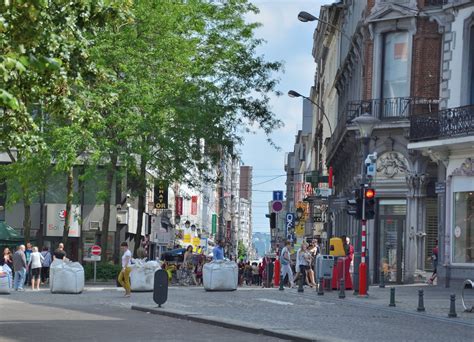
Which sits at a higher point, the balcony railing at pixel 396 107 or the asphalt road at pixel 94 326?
the balcony railing at pixel 396 107

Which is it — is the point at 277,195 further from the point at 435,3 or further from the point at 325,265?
the point at 325,265

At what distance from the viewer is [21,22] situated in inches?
732

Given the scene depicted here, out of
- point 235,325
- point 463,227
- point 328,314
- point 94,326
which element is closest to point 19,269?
point 463,227

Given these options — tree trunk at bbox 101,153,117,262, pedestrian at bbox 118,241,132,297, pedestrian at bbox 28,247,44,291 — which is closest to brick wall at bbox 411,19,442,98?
tree trunk at bbox 101,153,117,262

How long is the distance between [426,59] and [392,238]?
6934 millimetres

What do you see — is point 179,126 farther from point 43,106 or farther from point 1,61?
point 1,61

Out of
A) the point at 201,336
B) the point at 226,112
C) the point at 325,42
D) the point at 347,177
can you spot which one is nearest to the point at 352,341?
the point at 201,336

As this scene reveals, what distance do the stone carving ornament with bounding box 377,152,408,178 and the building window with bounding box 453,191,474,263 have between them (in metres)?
A: 6.23

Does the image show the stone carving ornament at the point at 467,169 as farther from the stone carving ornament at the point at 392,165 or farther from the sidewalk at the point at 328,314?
the stone carving ornament at the point at 392,165

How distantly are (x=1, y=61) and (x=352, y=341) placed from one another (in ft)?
26.7

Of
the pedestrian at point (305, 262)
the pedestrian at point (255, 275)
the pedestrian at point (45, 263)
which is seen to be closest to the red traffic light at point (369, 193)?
the pedestrian at point (305, 262)

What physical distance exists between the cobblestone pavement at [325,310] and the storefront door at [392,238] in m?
5.17

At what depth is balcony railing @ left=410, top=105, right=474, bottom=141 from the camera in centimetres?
3981

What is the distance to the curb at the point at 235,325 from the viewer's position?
19984 mm
